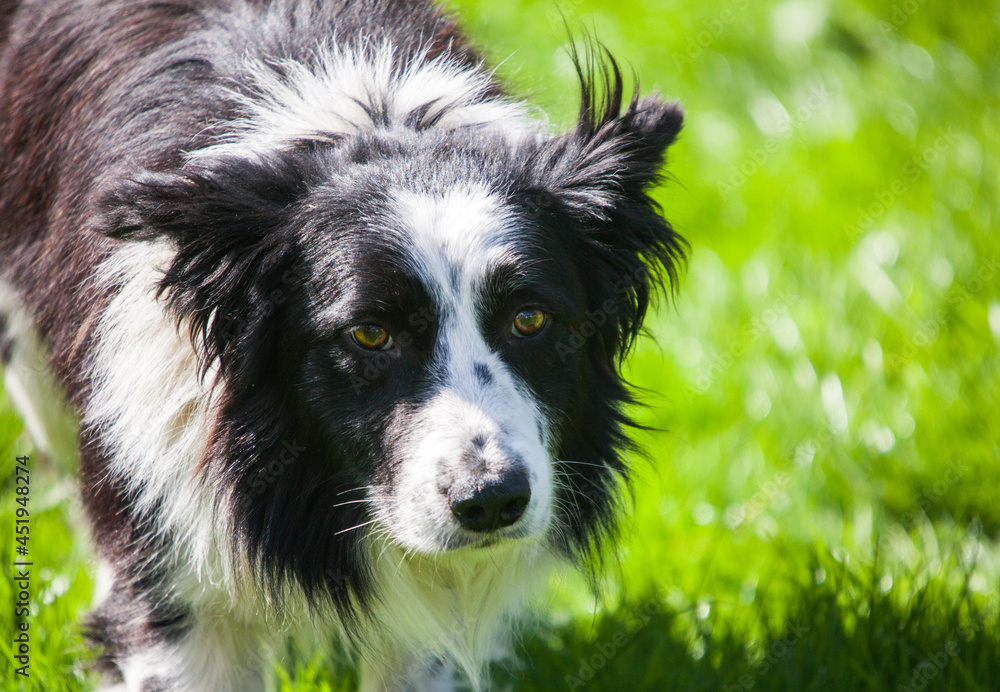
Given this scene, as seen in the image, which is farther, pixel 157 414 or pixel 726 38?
pixel 726 38

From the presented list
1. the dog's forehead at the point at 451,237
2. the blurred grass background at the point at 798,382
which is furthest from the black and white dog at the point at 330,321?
the blurred grass background at the point at 798,382

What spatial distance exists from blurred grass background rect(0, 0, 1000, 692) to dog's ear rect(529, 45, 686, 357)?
18.9 inches

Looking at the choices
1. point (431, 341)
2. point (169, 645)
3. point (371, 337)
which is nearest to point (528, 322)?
point (431, 341)

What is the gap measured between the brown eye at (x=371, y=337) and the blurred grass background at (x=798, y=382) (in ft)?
3.98

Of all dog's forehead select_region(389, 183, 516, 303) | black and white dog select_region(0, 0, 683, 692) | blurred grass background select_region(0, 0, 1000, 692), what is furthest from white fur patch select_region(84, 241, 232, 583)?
blurred grass background select_region(0, 0, 1000, 692)

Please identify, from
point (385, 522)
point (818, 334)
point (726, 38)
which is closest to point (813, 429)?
point (818, 334)

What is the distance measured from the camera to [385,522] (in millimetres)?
2527

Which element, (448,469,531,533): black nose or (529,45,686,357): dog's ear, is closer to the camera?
(448,469,531,533): black nose

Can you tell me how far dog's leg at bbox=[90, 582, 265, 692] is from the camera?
2732mm

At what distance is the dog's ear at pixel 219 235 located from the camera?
238 cm

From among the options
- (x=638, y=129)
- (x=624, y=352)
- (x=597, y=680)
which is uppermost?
(x=638, y=129)

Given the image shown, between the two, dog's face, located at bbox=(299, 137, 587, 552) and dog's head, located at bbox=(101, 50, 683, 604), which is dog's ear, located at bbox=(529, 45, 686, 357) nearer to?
dog's head, located at bbox=(101, 50, 683, 604)

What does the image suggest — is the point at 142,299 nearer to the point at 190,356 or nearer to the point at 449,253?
the point at 190,356

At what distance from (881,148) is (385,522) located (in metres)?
5.08
